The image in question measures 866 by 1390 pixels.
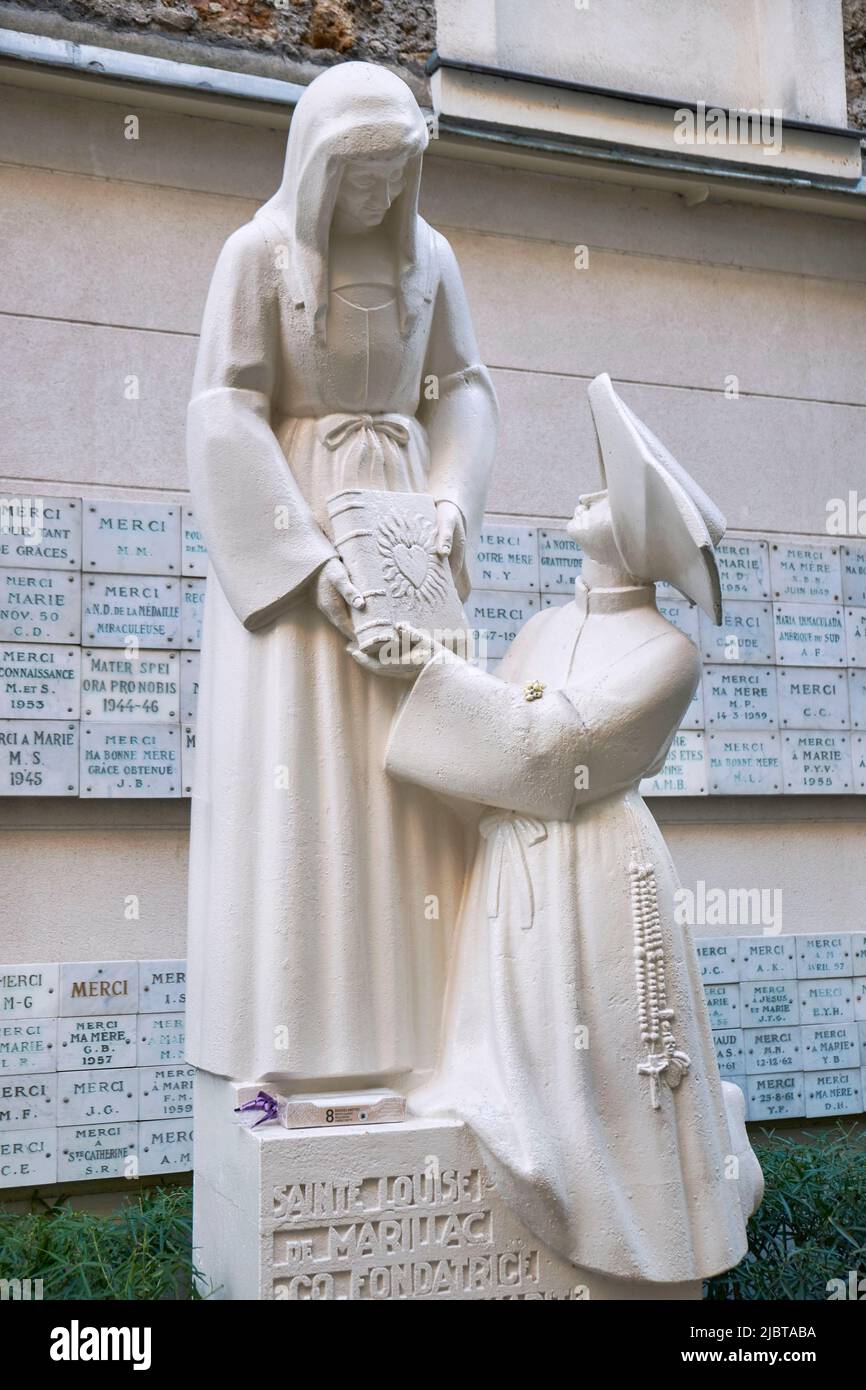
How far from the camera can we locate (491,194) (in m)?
5.55

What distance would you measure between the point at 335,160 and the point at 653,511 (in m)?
0.90

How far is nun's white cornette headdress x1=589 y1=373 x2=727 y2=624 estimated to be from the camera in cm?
271

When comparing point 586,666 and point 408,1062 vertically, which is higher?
point 586,666

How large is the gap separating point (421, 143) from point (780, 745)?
3317 millimetres

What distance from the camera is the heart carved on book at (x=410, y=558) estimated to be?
2.85 metres

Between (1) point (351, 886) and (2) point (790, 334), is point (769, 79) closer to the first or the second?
(2) point (790, 334)

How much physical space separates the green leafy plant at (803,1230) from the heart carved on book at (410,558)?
1738 millimetres

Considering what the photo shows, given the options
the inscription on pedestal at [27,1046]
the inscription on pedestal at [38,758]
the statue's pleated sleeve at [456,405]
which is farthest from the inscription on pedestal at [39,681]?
the statue's pleated sleeve at [456,405]

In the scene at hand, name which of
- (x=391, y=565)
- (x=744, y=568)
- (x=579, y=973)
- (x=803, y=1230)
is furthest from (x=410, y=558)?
(x=744, y=568)

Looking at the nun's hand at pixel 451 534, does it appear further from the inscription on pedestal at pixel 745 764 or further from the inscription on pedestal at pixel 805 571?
the inscription on pedestal at pixel 805 571

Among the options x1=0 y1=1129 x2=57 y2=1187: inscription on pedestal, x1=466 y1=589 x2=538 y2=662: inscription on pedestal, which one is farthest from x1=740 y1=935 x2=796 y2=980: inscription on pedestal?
x1=0 y1=1129 x2=57 y2=1187: inscription on pedestal

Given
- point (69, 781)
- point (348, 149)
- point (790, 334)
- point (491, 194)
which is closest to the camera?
point (348, 149)

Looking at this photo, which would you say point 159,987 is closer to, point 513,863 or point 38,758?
point 38,758

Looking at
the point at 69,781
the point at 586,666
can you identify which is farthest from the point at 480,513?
the point at 69,781
